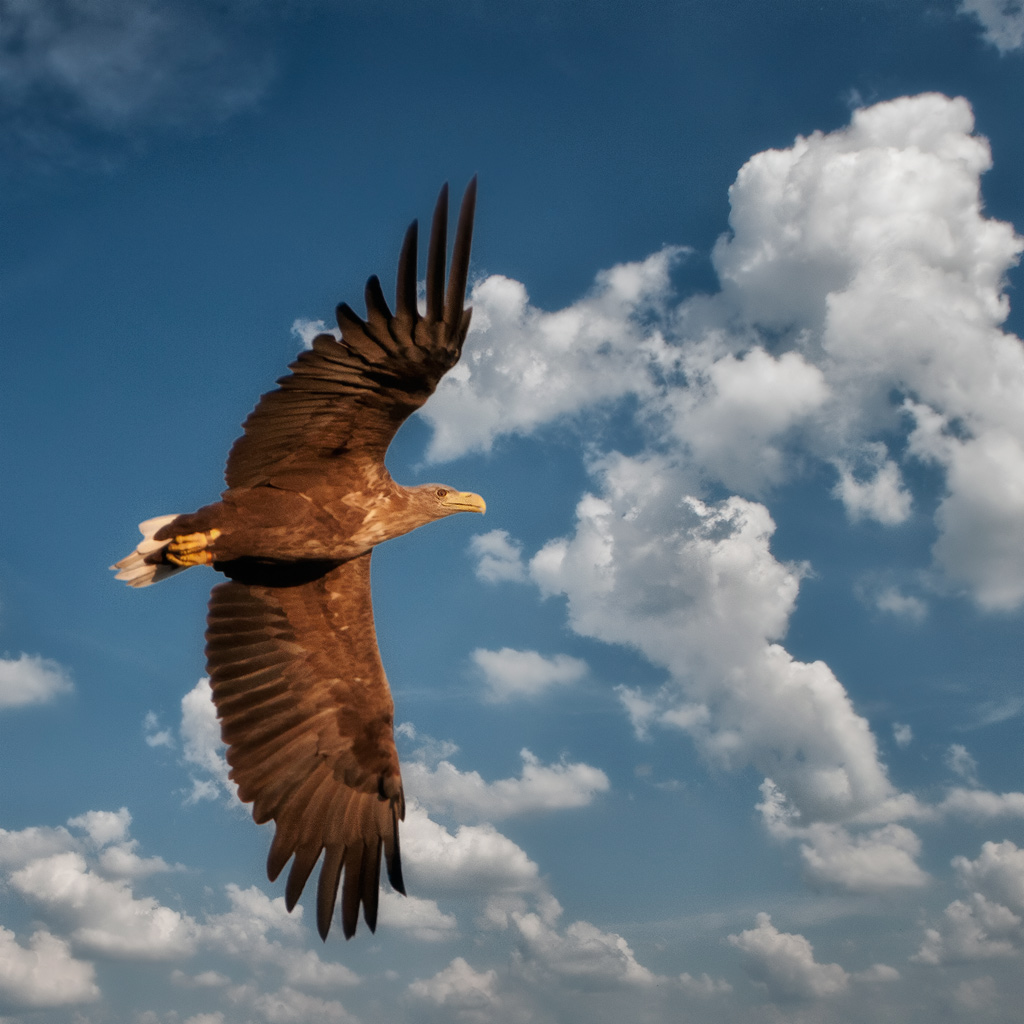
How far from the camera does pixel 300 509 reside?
8.87 metres

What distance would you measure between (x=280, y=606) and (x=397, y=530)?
5.73 feet

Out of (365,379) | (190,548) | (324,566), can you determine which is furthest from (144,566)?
(365,379)

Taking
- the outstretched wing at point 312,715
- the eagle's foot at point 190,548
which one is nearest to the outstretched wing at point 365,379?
the eagle's foot at point 190,548

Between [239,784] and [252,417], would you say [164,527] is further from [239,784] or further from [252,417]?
[239,784]

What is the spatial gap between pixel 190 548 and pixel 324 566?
1.64m

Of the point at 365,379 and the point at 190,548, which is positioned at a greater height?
the point at 365,379

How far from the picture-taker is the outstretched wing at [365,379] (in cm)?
751

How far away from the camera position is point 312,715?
33.5 feet

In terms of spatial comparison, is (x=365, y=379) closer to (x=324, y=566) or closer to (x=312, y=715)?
(x=324, y=566)

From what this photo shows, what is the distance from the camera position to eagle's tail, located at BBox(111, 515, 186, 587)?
8.87m

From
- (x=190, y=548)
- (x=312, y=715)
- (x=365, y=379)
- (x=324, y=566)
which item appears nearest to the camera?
(x=365, y=379)

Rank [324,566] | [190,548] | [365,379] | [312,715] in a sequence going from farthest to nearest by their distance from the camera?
[312,715], [324,566], [190,548], [365,379]

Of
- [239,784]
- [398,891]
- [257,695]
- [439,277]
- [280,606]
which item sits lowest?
[398,891]

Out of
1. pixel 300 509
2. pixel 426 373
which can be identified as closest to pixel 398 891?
pixel 300 509
